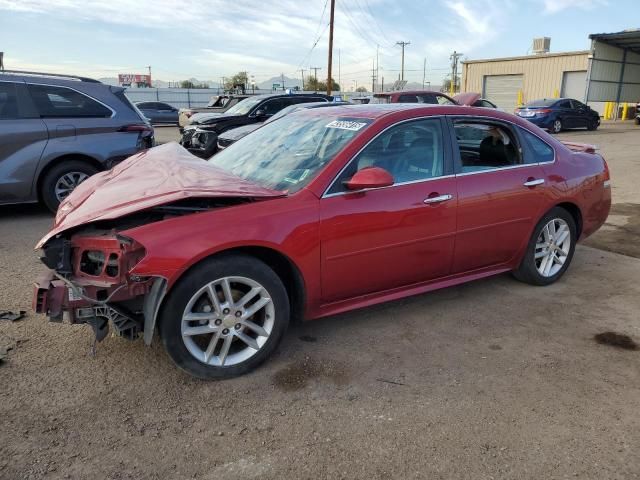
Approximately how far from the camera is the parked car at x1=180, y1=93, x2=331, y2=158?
1103 centimetres

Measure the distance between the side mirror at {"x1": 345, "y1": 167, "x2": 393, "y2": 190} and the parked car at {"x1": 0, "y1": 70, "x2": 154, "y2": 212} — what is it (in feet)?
16.6

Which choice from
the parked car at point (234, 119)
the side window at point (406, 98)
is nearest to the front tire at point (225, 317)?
the parked car at point (234, 119)

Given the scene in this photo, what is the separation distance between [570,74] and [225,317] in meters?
37.7

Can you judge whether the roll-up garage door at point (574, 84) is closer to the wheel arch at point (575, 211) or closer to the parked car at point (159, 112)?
the parked car at point (159, 112)

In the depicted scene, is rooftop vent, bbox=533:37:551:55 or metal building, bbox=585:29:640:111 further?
rooftop vent, bbox=533:37:551:55

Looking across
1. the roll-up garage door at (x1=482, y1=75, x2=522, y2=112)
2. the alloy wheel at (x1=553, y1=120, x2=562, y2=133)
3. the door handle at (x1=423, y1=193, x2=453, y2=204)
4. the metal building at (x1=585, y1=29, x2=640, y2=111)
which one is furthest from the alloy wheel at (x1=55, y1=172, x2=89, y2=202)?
the roll-up garage door at (x1=482, y1=75, x2=522, y2=112)

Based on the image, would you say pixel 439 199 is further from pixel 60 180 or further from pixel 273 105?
pixel 273 105

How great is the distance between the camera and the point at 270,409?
2814 mm

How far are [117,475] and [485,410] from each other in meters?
1.87

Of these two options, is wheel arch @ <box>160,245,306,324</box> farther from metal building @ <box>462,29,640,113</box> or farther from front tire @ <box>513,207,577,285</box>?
metal building @ <box>462,29,640,113</box>

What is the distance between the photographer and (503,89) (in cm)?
3809

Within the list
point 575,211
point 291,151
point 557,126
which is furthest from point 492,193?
point 557,126

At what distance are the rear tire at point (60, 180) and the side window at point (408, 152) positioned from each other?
4907 millimetres

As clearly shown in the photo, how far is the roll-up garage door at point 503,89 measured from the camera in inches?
1473
